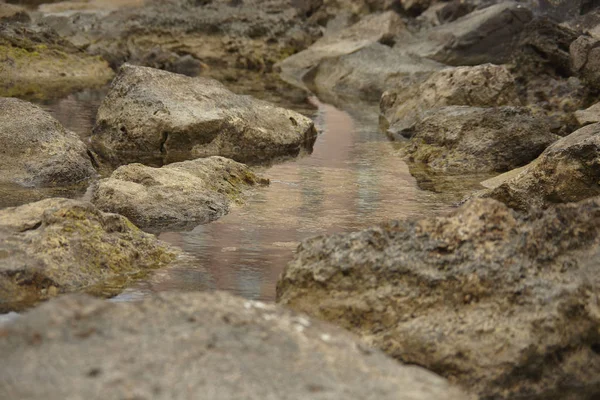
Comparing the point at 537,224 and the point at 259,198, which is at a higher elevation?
the point at 537,224

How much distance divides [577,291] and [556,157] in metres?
3.85

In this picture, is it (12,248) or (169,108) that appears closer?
(12,248)

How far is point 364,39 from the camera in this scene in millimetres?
22000

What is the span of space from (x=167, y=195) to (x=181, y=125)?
3.21 meters

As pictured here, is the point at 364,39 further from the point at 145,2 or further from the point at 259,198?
the point at 259,198

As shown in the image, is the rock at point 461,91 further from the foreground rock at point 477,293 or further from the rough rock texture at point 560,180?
the foreground rock at point 477,293

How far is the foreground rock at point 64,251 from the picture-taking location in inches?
208

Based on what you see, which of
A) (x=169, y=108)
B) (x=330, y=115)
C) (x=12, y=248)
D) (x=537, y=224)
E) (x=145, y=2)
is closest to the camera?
(x=537, y=224)

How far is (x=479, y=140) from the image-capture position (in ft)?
34.8

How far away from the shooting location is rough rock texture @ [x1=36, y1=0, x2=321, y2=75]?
23.3 metres

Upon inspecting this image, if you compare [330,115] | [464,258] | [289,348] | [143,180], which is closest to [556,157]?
[143,180]

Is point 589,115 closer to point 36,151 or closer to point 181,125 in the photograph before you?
point 181,125

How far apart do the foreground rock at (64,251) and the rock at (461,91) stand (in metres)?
7.14

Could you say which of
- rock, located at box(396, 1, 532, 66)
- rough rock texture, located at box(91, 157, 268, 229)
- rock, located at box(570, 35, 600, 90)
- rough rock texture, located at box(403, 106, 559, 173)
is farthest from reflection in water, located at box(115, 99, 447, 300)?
rock, located at box(396, 1, 532, 66)
